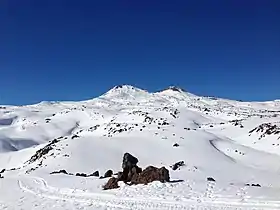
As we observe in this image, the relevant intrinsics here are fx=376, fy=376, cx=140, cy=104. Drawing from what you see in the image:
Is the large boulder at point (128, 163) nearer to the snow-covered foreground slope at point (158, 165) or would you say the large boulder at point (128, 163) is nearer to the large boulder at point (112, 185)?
the large boulder at point (112, 185)

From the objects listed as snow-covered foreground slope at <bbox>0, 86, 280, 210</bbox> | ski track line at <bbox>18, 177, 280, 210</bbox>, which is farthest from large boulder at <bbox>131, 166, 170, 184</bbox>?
ski track line at <bbox>18, 177, 280, 210</bbox>

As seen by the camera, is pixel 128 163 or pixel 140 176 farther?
pixel 128 163

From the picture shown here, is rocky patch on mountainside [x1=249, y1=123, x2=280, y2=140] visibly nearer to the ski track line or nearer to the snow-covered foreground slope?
the snow-covered foreground slope

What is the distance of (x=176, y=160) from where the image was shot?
4450cm

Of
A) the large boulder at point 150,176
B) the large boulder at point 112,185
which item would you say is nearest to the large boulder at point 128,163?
the large boulder at point 150,176

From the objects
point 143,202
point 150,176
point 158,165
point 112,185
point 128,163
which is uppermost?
point 158,165

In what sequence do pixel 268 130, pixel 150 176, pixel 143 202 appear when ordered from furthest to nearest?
pixel 268 130 < pixel 150 176 < pixel 143 202

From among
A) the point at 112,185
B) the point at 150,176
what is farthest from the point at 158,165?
the point at 112,185

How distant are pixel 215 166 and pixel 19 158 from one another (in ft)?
130

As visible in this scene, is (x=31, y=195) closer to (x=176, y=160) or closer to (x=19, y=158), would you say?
(x=176, y=160)

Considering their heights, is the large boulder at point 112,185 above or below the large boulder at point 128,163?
below

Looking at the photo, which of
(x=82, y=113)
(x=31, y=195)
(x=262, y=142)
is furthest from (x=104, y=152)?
(x=82, y=113)

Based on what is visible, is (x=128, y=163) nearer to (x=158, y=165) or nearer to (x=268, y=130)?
(x=158, y=165)

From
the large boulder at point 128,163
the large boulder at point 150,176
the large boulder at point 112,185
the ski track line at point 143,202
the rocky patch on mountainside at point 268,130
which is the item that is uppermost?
the rocky patch on mountainside at point 268,130
